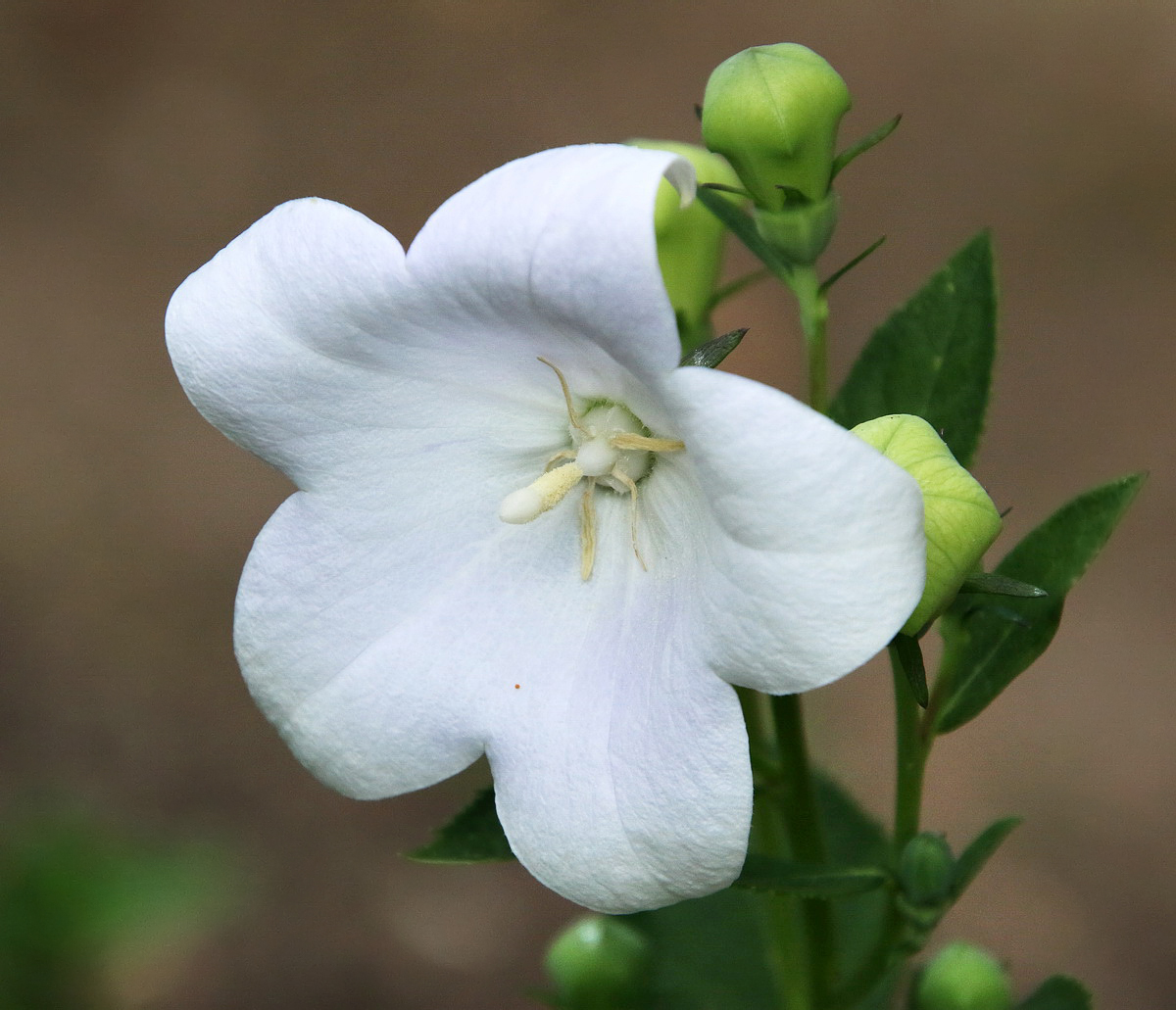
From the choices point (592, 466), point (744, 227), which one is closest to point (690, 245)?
point (744, 227)

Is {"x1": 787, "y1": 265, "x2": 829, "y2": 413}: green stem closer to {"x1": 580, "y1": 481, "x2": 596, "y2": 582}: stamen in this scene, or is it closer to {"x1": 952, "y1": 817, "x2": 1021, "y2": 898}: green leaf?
{"x1": 580, "y1": 481, "x2": 596, "y2": 582}: stamen

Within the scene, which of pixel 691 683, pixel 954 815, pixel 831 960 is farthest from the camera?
pixel 954 815

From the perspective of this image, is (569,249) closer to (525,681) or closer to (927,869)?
(525,681)

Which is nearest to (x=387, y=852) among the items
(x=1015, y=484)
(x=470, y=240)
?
(x=1015, y=484)

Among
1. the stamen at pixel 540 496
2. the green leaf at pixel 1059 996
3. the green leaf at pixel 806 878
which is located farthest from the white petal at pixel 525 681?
the green leaf at pixel 1059 996

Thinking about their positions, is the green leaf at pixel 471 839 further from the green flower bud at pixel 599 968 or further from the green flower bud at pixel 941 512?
the green flower bud at pixel 941 512

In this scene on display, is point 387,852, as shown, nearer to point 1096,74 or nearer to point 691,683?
point 691,683

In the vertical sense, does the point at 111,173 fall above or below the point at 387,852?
above
